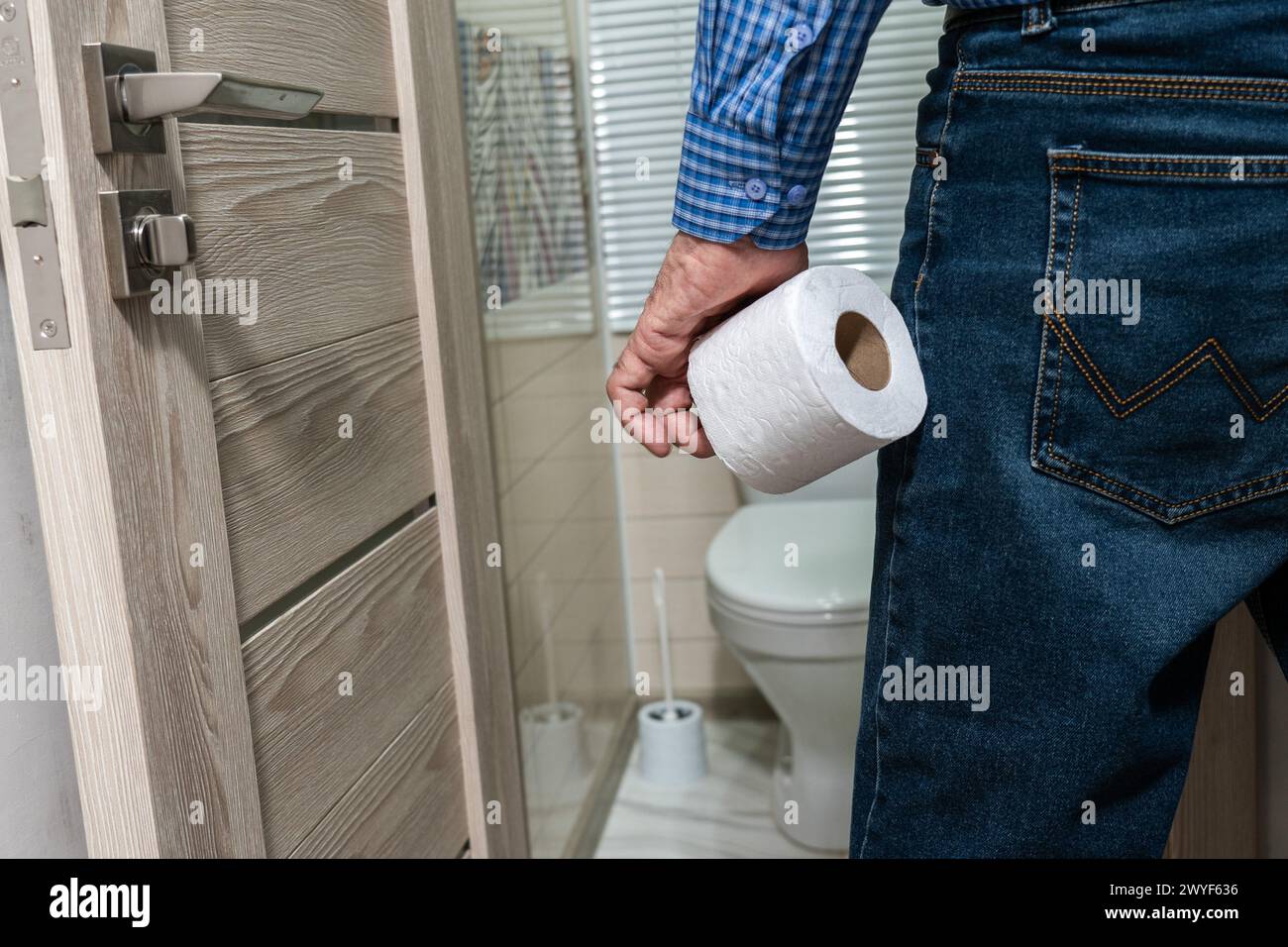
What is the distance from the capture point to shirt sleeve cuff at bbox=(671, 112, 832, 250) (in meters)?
0.79

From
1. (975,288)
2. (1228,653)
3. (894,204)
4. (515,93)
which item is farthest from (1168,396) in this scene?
(894,204)

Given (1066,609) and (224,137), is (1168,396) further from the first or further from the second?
(224,137)

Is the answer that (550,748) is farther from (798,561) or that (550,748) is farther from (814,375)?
(814,375)

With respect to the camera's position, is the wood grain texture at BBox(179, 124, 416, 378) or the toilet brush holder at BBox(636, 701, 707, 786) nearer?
the wood grain texture at BBox(179, 124, 416, 378)

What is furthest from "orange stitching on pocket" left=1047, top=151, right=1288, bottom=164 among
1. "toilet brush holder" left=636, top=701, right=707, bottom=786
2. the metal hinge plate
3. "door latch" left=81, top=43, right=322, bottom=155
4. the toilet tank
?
"toilet brush holder" left=636, top=701, right=707, bottom=786

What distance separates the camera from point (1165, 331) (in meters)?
0.73

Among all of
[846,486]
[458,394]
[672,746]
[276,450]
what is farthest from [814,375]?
[672,746]

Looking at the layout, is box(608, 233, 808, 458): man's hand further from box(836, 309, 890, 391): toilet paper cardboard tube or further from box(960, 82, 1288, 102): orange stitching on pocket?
box(960, 82, 1288, 102): orange stitching on pocket

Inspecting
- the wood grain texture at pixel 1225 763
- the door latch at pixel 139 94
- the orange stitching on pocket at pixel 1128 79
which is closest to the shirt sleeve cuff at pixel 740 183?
the orange stitching on pocket at pixel 1128 79

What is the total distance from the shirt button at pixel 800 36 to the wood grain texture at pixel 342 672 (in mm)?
538

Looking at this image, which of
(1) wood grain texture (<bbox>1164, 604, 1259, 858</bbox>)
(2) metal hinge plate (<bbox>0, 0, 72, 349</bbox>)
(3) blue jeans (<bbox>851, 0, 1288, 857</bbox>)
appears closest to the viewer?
(2) metal hinge plate (<bbox>0, 0, 72, 349</bbox>)

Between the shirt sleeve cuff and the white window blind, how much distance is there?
127 cm

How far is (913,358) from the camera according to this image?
0.80 metres
